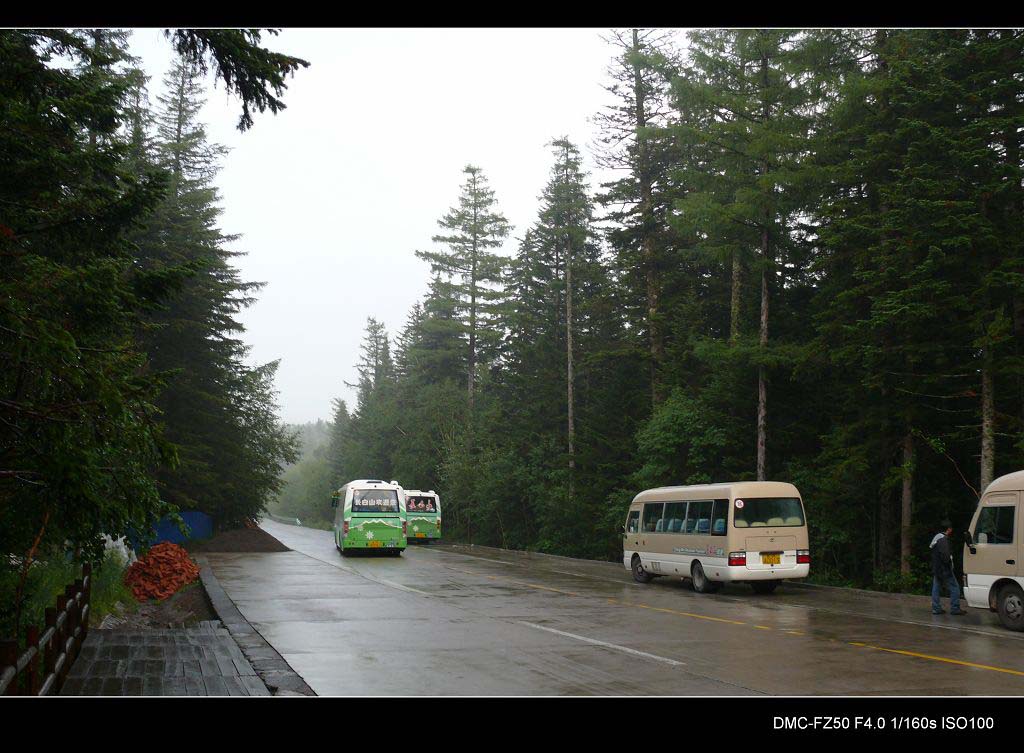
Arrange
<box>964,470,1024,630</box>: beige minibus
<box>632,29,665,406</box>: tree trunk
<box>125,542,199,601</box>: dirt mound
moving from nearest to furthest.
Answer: <box>964,470,1024,630</box>: beige minibus, <box>125,542,199,601</box>: dirt mound, <box>632,29,665,406</box>: tree trunk

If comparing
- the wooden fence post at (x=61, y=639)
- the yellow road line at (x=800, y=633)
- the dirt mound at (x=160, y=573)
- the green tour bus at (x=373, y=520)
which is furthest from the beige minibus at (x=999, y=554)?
the green tour bus at (x=373, y=520)

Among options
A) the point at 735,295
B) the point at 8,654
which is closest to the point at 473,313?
the point at 735,295

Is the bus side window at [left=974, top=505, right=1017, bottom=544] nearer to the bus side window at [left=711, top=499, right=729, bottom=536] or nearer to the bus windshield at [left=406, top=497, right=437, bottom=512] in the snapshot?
the bus side window at [left=711, top=499, right=729, bottom=536]

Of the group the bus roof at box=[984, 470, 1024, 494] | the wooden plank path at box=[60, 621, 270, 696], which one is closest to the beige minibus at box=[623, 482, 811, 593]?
the bus roof at box=[984, 470, 1024, 494]

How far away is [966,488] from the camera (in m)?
23.4

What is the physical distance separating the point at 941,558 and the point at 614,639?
7763 mm

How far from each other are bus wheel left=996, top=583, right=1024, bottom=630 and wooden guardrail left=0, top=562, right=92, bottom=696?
559 inches

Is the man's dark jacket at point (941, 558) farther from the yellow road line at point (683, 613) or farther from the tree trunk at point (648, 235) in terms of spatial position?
the tree trunk at point (648, 235)

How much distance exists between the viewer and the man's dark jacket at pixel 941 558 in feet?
56.6

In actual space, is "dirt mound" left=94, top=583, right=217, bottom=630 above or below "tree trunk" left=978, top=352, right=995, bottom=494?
below

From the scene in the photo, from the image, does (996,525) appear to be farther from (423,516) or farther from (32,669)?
(423,516)

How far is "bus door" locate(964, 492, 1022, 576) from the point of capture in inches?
594

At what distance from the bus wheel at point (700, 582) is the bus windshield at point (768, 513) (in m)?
2.05

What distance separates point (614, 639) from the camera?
13602 mm
